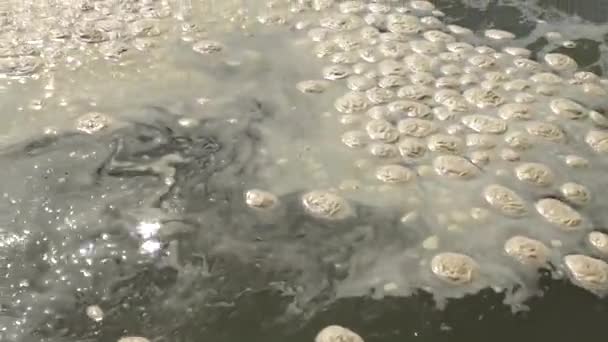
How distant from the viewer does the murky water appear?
948mm

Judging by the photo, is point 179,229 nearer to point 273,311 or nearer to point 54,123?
point 273,311

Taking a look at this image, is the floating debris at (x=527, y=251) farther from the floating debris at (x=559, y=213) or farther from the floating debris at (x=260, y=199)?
the floating debris at (x=260, y=199)

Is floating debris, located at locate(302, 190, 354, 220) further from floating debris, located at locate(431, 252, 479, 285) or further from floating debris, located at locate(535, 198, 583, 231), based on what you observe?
floating debris, located at locate(535, 198, 583, 231)

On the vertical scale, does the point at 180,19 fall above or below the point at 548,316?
above

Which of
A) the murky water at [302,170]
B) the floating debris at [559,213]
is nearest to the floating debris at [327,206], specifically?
the murky water at [302,170]

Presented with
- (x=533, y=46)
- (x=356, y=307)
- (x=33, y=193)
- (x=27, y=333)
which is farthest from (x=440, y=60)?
(x=27, y=333)

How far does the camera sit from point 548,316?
945mm

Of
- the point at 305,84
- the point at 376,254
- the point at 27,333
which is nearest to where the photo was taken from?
the point at 27,333

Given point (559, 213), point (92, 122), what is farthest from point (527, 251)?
point (92, 122)

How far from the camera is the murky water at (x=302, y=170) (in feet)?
3.11

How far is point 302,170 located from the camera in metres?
1.16

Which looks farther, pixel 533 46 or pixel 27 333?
pixel 533 46

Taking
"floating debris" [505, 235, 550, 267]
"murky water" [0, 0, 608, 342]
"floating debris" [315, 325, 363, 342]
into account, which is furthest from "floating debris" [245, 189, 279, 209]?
"floating debris" [505, 235, 550, 267]

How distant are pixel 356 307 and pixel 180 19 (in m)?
0.86
